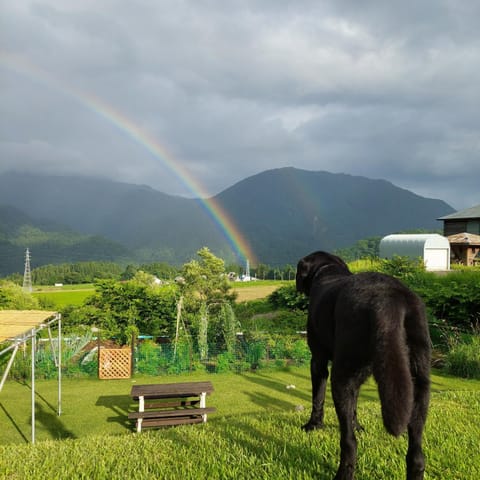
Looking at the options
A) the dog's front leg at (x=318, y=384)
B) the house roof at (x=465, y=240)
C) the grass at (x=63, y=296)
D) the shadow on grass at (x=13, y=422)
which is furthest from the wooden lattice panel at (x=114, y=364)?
the house roof at (x=465, y=240)

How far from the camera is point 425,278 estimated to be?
64.5 ft

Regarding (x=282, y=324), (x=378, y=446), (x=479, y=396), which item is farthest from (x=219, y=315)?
(x=378, y=446)

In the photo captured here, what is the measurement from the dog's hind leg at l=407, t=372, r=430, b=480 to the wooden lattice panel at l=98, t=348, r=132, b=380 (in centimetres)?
1205

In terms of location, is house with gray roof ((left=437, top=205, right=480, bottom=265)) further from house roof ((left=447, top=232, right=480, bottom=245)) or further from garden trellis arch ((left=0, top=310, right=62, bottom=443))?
garden trellis arch ((left=0, top=310, right=62, bottom=443))

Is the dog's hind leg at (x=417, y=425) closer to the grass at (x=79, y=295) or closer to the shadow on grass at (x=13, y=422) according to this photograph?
the shadow on grass at (x=13, y=422)

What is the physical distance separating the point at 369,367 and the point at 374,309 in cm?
45

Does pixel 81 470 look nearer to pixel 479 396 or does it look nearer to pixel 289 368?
pixel 479 396

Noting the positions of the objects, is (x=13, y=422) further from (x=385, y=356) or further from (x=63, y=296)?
(x=63, y=296)

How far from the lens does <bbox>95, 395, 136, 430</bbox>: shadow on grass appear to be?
31.2 feet

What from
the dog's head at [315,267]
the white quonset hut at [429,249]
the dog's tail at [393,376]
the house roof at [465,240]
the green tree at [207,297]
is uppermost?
the house roof at [465,240]

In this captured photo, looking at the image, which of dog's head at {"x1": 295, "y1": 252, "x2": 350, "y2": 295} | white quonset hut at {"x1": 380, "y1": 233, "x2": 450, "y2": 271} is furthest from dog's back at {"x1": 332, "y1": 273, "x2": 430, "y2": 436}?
white quonset hut at {"x1": 380, "y1": 233, "x2": 450, "y2": 271}

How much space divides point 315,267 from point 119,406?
26.6ft

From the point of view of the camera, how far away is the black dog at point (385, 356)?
2488mm

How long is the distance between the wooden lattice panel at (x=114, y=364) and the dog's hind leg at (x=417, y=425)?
39.5 feet
